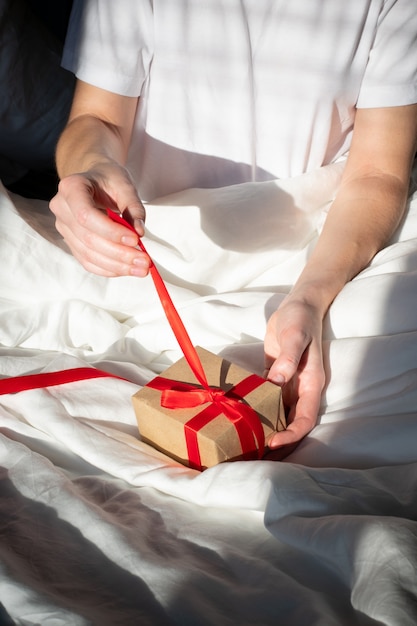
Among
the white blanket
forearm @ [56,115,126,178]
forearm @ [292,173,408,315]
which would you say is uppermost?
forearm @ [56,115,126,178]

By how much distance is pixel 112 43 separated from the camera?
1056mm

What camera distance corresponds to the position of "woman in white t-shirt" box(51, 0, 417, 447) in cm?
101

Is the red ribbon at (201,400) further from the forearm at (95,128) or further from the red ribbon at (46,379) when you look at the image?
the forearm at (95,128)

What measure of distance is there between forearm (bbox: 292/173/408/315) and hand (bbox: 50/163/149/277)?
0.75 ft

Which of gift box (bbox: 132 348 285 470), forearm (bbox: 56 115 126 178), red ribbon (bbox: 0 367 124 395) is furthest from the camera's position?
forearm (bbox: 56 115 126 178)

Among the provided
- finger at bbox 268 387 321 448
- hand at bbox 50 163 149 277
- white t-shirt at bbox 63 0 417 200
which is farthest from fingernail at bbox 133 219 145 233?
white t-shirt at bbox 63 0 417 200

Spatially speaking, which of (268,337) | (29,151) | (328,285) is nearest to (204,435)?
(268,337)

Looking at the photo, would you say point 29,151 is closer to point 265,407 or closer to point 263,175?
point 263,175

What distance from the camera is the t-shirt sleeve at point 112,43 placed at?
3.43ft

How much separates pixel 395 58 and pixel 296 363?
1.62ft

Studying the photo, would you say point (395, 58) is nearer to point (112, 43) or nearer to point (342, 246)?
point (342, 246)

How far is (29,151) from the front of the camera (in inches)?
58.0

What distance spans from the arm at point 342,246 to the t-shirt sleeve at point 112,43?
1.08ft

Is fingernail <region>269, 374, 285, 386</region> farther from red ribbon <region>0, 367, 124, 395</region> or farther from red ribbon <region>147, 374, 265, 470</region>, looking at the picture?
red ribbon <region>0, 367, 124, 395</region>
